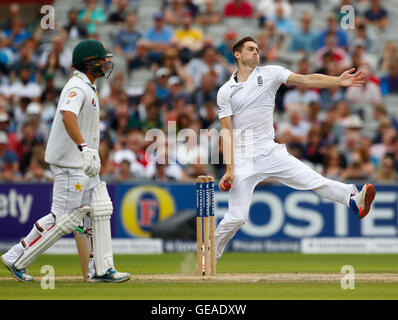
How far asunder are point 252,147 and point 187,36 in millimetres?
8724

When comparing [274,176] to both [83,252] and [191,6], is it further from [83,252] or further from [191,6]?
[191,6]

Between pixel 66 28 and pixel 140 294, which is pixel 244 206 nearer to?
pixel 140 294

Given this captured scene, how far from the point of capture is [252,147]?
824 cm

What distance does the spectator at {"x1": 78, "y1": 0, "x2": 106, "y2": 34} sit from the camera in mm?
17359

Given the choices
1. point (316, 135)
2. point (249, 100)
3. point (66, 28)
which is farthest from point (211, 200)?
point (66, 28)

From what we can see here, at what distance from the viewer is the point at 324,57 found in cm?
1560

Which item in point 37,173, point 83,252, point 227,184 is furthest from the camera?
point 37,173

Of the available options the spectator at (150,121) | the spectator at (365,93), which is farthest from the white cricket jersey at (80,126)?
the spectator at (365,93)

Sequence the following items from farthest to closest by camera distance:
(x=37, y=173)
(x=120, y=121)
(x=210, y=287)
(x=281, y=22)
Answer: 1. (x=281, y=22)
2. (x=120, y=121)
3. (x=37, y=173)
4. (x=210, y=287)

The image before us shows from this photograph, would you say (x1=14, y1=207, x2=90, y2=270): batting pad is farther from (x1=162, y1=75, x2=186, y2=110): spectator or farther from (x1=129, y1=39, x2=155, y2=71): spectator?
(x1=129, y1=39, x2=155, y2=71): spectator

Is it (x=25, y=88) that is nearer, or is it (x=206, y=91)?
(x=206, y=91)

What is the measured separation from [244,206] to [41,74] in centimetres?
920

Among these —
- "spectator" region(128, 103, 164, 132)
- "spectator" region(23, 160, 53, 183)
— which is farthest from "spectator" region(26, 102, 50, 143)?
"spectator" region(128, 103, 164, 132)

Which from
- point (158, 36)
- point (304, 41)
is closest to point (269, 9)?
point (304, 41)
